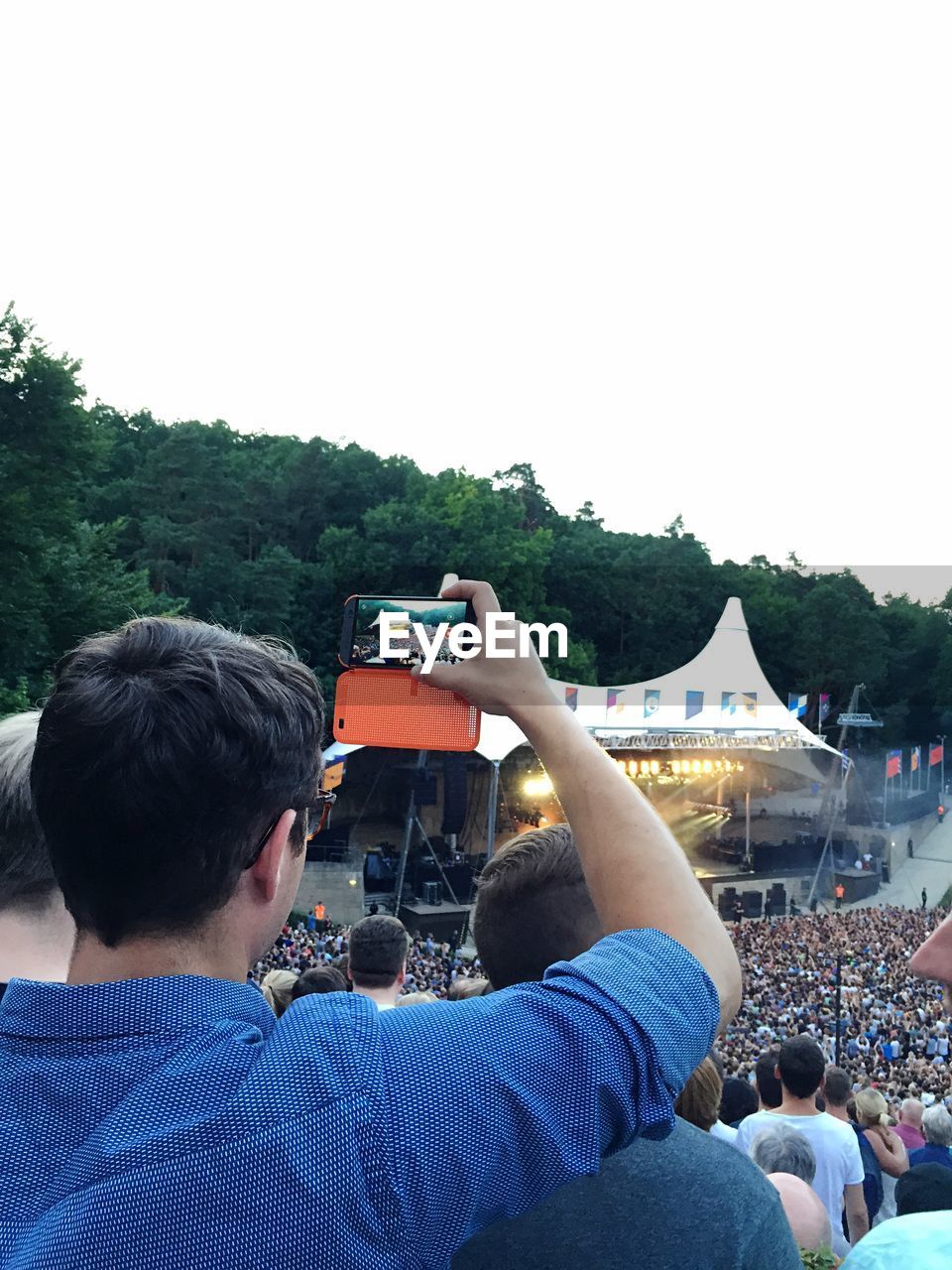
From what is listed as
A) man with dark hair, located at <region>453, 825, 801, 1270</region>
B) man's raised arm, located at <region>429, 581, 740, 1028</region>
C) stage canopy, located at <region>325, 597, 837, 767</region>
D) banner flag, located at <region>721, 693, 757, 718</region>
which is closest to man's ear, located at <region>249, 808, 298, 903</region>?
man's raised arm, located at <region>429, 581, 740, 1028</region>

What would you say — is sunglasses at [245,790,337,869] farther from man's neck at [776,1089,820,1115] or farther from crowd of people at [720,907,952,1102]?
crowd of people at [720,907,952,1102]

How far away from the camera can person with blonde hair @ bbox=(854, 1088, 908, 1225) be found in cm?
516

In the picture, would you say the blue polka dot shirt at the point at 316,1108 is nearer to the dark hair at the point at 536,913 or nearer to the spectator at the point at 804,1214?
the dark hair at the point at 536,913

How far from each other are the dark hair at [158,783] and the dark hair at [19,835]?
909 mm

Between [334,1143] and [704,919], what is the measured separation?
48cm

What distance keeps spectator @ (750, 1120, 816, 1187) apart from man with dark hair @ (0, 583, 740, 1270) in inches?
105

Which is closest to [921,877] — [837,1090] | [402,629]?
[837,1090]

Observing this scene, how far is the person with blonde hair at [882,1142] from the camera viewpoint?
5.16 metres

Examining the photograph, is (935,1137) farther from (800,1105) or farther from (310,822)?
(310,822)

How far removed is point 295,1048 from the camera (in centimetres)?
97

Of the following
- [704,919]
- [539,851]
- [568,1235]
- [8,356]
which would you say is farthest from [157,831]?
[8,356]

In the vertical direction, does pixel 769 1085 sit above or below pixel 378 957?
below

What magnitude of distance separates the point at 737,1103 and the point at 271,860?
554 centimetres

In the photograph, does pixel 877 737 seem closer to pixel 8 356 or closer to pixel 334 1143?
pixel 8 356
